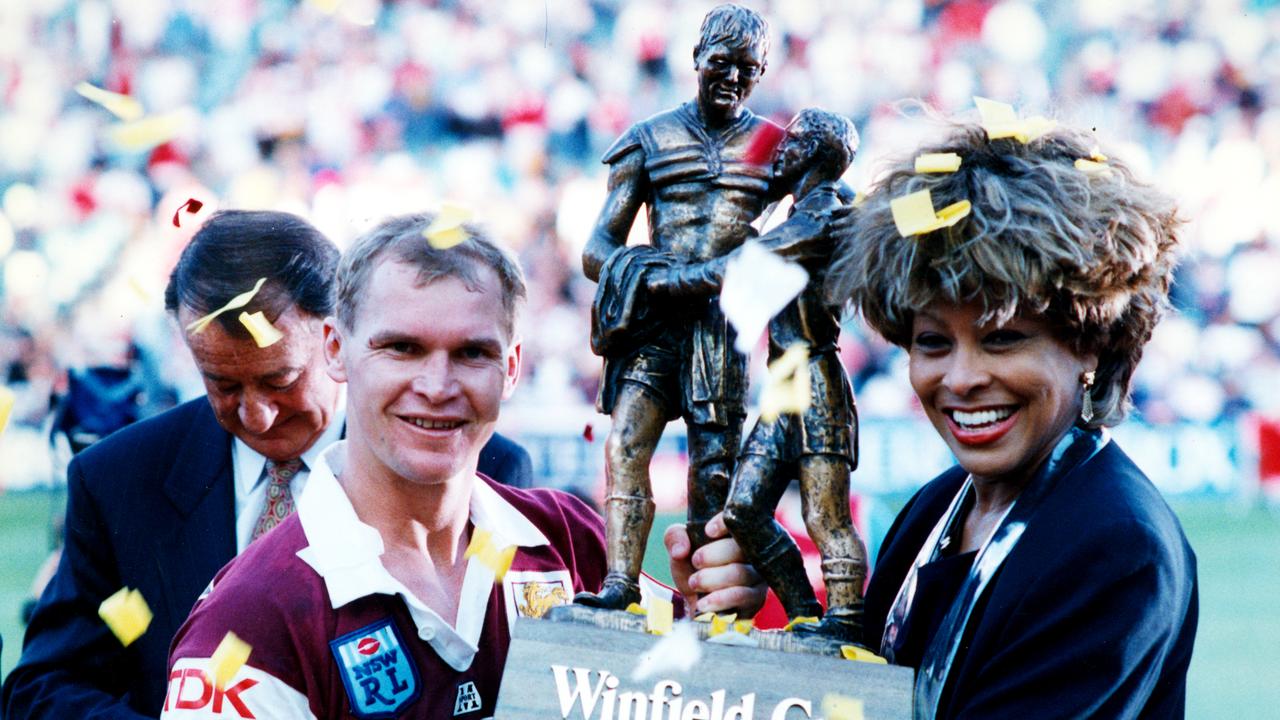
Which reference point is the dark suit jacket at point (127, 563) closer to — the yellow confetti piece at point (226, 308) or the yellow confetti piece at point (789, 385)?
the yellow confetti piece at point (226, 308)

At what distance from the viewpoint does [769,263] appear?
8.04 feet

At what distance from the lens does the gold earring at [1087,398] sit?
2406 millimetres

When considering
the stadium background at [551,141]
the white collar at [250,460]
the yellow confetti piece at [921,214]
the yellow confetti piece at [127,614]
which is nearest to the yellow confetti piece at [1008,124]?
the yellow confetti piece at [921,214]

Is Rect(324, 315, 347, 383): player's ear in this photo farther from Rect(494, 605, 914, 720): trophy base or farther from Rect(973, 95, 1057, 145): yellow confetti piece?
Rect(973, 95, 1057, 145): yellow confetti piece

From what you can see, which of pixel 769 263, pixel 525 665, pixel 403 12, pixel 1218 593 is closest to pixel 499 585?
pixel 525 665

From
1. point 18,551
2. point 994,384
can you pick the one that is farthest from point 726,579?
point 18,551

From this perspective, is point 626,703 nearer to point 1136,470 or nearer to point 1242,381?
point 1136,470

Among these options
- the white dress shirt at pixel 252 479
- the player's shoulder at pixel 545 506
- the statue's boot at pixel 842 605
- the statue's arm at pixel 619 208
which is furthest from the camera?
the white dress shirt at pixel 252 479

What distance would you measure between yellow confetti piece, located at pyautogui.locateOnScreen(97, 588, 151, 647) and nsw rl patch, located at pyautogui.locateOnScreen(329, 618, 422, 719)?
0.88 meters

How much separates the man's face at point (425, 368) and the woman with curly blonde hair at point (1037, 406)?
61cm

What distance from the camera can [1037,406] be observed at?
2.36 m

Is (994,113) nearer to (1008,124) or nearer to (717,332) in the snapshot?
(1008,124)

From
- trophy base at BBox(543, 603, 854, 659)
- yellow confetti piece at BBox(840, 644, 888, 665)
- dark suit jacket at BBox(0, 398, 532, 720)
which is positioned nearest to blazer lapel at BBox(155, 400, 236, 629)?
dark suit jacket at BBox(0, 398, 532, 720)

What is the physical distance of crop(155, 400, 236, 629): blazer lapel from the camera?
10.3ft
